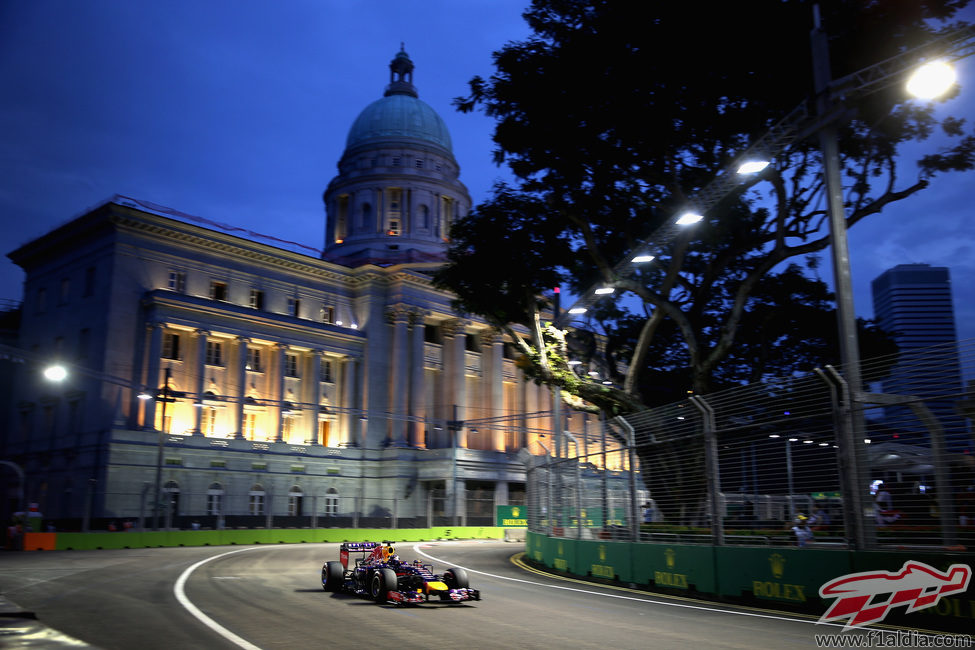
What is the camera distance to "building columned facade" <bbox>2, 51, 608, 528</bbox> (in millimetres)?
55875

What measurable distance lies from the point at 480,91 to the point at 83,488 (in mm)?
43352

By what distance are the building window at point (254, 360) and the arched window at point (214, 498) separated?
10849mm

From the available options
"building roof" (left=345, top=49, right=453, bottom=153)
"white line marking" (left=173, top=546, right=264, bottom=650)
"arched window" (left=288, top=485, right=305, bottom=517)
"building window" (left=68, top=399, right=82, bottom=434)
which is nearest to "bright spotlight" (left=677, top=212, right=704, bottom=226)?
"white line marking" (left=173, top=546, right=264, bottom=650)

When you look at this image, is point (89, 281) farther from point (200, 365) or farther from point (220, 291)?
point (200, 365)

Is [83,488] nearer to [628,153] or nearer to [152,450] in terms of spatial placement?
[152,450]

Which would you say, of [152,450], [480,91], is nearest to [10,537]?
[152,450]

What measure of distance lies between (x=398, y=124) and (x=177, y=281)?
144ft

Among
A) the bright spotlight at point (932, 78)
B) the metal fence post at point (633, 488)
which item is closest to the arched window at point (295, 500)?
the metal fence post at point (633, 488)

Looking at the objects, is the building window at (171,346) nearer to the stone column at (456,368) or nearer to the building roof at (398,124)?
the stone column at (456,368)

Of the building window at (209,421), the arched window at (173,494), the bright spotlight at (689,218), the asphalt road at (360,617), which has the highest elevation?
the bright spotlight at (689,218)

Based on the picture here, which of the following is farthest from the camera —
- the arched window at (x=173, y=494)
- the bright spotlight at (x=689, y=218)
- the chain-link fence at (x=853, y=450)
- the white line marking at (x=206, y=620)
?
the arched window at (x=173, y=494)

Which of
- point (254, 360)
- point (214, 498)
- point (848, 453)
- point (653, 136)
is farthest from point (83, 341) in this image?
point (848, 453)

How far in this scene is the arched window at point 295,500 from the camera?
61.6 m

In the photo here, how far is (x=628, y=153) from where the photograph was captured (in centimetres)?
2348
